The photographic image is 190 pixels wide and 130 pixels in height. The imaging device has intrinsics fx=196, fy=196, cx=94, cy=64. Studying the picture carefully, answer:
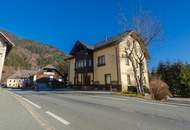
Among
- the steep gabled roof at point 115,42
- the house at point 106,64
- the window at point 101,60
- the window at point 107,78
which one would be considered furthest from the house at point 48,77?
the window at point 107,78

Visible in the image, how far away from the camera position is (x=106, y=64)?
33.6m

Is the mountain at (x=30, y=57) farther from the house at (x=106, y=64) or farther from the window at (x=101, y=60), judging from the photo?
the window at (x=101, y=60)

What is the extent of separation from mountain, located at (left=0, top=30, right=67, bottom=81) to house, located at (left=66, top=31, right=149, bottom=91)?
230 feet

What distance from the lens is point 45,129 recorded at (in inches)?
212

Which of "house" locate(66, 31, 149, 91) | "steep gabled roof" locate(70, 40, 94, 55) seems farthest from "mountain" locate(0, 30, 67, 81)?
"house" locate(66, 31, 149, 91)

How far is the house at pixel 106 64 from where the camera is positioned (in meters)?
31.0

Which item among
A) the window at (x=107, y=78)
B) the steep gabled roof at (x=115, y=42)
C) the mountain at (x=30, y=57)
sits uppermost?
the mountain at (x=30, y=57)


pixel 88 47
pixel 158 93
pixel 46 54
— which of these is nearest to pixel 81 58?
pixel 88 47

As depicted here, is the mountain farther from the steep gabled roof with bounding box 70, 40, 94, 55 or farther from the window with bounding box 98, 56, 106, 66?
the window with bounding box 98, 56, 106, 66

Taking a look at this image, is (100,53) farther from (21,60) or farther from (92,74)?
(21,60)

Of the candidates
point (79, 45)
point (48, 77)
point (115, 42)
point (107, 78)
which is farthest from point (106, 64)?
point (48, 77)

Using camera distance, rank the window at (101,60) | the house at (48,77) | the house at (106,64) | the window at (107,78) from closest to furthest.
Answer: the house at (106,64), the window at (107,78), the window at (101,60), the house at (48,77)

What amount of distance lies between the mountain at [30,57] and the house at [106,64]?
70.1m

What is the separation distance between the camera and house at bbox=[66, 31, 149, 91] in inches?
1222
